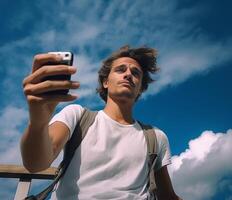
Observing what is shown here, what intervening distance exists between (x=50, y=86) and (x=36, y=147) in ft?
1.57

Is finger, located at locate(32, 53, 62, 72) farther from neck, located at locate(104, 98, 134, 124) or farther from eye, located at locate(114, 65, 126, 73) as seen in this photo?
eye, located at locate(114, 65, 126, 73)

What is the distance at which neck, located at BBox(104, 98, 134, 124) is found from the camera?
321cm

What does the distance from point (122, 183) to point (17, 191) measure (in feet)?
3.34

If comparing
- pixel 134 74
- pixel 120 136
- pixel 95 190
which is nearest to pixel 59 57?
pixel 95 190

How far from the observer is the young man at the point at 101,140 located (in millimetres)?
1500

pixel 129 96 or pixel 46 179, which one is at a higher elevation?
pixel 129 96

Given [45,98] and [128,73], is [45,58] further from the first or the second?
[128,73]

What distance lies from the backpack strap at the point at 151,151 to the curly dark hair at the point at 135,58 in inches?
42.5

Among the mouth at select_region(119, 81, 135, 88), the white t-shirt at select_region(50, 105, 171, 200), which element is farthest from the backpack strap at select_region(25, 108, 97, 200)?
the mouth at select_region(119, 81, 135, 88)

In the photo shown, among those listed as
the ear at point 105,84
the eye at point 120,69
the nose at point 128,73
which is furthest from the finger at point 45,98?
the ear at point 105,84

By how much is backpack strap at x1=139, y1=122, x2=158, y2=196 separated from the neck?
0.21 meters

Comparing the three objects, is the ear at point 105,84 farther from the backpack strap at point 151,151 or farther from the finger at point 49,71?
the finger at point 49,71

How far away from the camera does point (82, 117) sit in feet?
9.17

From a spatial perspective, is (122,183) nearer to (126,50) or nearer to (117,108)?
(117,108)
